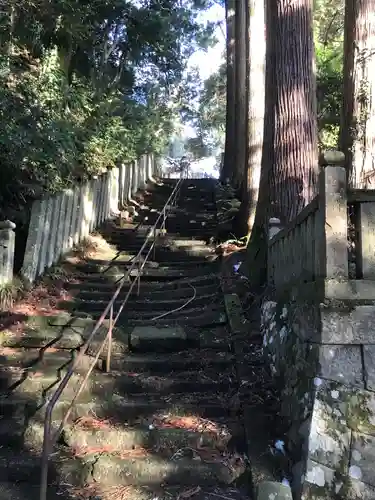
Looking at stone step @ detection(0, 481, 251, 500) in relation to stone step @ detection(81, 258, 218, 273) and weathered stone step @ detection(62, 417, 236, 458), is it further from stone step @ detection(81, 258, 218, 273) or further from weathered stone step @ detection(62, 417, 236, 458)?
stone step @ detection(81, 258, 218, 273)

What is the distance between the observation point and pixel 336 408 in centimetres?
330

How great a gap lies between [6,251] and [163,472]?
389 cm

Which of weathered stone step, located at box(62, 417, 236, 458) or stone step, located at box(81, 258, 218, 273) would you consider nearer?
weathered stone step, located at box(62, 417, 236, 458)

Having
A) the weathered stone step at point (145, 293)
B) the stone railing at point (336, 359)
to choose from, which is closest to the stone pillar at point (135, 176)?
the weathered stone step at point (145, 293)

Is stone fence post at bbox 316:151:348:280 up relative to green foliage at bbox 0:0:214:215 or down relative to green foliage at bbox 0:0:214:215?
down

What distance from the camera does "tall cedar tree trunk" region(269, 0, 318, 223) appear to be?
20.3 ft

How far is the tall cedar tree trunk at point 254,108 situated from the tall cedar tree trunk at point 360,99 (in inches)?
124

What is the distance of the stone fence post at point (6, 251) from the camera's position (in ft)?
21.4

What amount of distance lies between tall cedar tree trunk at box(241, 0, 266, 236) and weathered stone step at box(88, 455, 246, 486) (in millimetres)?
5086

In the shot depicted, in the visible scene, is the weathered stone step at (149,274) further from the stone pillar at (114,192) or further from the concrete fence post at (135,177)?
the concrete fence post at (135,177)

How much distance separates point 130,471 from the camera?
3682 millimetres

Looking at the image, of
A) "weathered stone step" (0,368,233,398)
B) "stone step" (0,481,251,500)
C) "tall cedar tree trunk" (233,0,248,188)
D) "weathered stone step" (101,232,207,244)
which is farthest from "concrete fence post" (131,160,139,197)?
"stone step" (0,481,251,500)

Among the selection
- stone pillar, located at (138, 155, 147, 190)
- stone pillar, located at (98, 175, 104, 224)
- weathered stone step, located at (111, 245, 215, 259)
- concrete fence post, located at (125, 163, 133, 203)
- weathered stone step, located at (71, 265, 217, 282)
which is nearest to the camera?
weathered stone step, located at (71, 265, 217, 282)

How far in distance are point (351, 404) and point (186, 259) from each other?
5.73 metres
